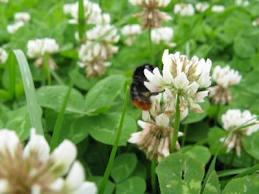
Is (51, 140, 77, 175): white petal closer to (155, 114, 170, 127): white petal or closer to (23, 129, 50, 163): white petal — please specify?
(23, 129, 50, 163): white petal

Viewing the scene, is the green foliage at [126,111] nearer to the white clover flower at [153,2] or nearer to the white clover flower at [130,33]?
the white clover flower at [130,33]

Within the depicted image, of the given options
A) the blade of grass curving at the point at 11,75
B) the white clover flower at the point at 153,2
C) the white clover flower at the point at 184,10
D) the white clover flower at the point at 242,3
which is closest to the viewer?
the blade of grass curving at the point at 11,75

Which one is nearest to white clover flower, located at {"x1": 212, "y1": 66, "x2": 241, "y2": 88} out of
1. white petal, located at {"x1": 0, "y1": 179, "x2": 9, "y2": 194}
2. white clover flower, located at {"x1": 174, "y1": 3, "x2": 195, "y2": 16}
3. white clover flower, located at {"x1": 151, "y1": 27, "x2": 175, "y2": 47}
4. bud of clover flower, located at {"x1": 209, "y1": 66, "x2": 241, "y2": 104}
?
bud of clover flower, located at {"x1": 209, "y1": 66, "x2": 241, "y2": 104}

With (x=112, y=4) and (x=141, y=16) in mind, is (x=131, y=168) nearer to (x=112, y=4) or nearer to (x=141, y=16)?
(x=141, y=16)

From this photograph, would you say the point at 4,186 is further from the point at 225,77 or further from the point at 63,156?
the point at 225,77

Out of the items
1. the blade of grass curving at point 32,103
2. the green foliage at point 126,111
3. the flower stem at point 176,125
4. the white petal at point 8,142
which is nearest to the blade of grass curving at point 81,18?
the green foliage at point 126,111

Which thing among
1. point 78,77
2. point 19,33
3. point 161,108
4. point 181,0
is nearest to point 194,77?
point 161,108
